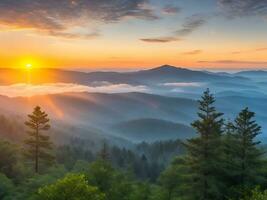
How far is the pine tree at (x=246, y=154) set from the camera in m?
38.9

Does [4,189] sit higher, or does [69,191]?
[69,191]

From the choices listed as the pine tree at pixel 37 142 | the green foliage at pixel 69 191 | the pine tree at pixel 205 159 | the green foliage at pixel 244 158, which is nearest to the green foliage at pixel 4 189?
the pine tree at pixel 37 142

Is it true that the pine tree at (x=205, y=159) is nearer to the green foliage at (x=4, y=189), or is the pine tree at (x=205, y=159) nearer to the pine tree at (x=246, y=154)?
the pine tree at (x=246, y=154)

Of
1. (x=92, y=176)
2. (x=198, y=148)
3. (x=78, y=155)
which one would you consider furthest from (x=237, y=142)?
(x=78, y=155)

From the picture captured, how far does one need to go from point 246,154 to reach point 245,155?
0.18 m

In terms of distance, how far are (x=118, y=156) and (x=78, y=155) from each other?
2039 centimetres

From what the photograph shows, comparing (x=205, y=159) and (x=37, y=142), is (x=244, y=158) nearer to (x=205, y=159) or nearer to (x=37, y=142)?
(x=205, y=159)

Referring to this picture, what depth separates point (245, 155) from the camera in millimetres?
39375

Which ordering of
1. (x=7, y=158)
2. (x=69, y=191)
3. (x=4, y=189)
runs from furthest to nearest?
(x=7, y=158) < (x=4, y=189) < (x=69, y=191)

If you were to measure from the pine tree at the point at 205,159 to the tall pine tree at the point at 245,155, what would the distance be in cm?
234

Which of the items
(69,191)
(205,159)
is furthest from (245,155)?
(69,191)

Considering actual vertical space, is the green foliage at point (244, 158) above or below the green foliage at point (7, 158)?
above

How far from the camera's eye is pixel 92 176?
45.2m

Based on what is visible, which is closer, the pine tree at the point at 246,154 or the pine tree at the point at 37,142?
the pine tree at the point at 246,154
